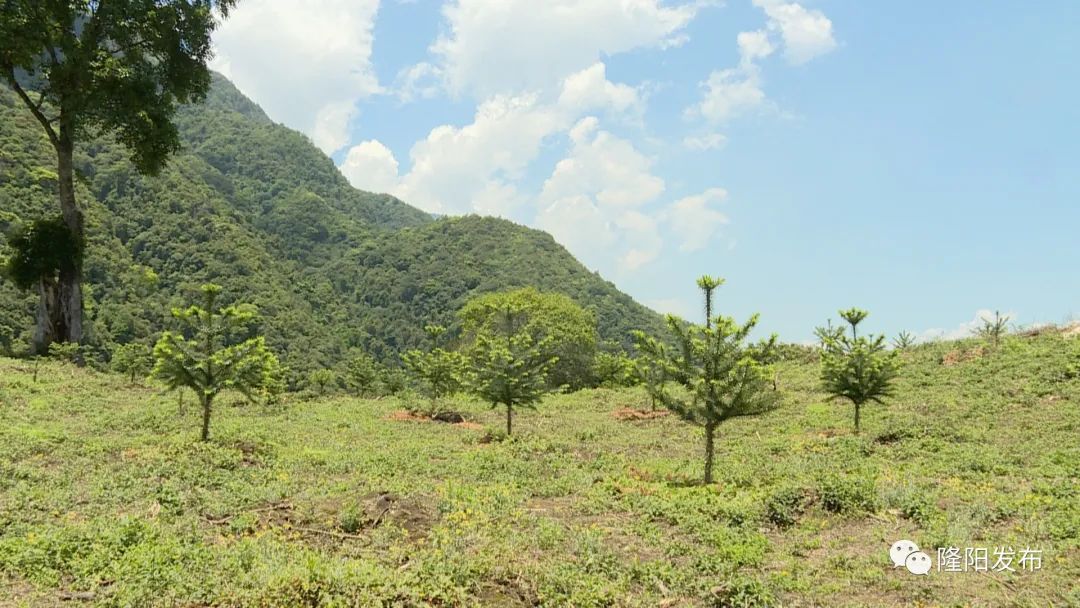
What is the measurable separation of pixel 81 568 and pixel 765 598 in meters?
9.26

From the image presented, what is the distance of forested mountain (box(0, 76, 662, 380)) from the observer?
79688 millimetres

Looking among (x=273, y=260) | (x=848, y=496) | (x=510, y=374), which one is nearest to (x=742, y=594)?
(x=848, y=496)

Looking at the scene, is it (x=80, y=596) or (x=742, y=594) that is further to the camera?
(x=742, y=594)

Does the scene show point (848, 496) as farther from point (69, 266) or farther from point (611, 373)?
point (611, 373)

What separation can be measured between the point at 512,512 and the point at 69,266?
24.4 m

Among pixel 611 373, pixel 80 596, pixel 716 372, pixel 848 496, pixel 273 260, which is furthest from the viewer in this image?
pixel 273 260

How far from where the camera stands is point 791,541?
10.8m

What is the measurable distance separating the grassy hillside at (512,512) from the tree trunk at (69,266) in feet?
10.2

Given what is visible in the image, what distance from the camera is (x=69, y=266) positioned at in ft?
82.5

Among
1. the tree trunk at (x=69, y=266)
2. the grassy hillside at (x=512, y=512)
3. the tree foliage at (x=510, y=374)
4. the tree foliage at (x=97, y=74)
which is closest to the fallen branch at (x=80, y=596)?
the grassy hillside at (x=512, y=512)

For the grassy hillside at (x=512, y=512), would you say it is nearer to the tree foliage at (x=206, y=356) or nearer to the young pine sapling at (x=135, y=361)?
the tree foliage at (x=206, y=356)

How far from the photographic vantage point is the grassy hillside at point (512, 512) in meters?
7.92

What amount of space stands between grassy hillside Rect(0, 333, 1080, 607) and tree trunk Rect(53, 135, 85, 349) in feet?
10.2

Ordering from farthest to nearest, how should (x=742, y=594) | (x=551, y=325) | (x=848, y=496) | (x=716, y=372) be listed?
1. (x=551, y=325)
2. (x=716, y=372)
3. (x=848, y=496)
4. (x=742, y=594)
